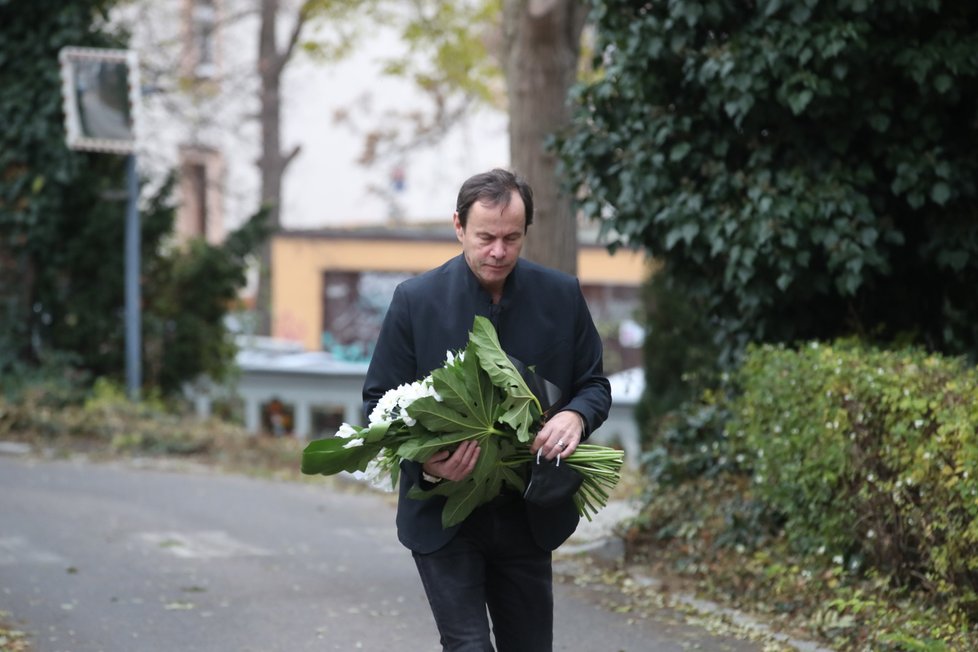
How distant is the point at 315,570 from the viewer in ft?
28.0

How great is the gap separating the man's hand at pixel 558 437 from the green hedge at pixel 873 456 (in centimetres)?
212

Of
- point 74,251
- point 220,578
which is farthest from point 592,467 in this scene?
point 74,251

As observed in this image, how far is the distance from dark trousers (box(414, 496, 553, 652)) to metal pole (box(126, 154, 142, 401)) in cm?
1186

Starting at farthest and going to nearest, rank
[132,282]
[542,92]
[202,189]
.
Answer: [202,189]
[132,282]
[542,92]

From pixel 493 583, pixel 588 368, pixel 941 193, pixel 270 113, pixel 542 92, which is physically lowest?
pixel 493 583

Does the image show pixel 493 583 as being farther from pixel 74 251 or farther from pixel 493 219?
pixel 74 251

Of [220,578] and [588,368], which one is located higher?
[588,368]

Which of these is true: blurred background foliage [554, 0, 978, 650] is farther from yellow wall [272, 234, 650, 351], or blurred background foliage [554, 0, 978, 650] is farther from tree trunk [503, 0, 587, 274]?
yellow wall [272, 234, 650, 351]

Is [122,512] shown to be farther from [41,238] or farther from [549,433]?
[549,433]

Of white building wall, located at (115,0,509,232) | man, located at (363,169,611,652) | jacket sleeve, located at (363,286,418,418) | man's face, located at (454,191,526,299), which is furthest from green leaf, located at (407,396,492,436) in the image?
white building wall, located at (115,0,509,232)

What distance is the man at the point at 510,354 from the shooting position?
4102mm

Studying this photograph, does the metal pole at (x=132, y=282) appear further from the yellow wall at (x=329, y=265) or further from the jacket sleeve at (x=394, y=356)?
the yellow wall at (x=329, y=265)

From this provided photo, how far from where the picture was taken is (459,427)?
4004mm

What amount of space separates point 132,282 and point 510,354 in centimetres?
1206
